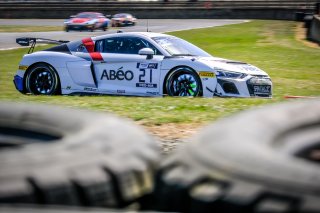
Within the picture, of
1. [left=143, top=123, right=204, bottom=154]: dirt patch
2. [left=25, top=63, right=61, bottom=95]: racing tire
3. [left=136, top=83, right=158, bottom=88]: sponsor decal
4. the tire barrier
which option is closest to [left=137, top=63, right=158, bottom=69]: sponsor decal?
[left=136, top=83, right=158, bottom=88]: sponsor decal

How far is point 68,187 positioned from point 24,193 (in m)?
0.14

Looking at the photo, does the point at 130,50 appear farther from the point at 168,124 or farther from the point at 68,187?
the point at 68,187

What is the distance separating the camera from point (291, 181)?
5.83ft

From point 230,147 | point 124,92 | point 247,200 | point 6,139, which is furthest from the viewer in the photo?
point 124,92

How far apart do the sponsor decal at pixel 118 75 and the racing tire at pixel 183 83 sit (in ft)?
2.36

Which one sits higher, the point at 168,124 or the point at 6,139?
the point at 6,139

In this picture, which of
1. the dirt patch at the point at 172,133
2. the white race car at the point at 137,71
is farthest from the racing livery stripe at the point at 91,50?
the dirt patch at the point at 172,133

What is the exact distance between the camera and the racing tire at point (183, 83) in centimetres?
988

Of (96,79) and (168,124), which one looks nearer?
(168,124)

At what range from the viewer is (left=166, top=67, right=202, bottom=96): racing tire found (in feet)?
32.4

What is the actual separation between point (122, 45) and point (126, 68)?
0.52m

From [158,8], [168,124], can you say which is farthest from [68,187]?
[158,8]

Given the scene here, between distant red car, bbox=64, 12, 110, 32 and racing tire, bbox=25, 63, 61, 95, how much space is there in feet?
82.5

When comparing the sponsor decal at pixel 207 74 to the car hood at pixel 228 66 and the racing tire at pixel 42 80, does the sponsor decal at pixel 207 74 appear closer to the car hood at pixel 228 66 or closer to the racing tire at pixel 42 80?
the car hood at pixel 228 66
